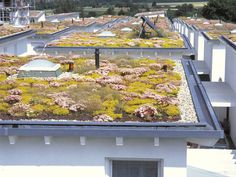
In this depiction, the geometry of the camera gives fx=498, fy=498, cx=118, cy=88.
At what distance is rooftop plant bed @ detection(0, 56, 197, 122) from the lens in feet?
35.3

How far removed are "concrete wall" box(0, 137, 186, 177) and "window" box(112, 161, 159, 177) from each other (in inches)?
6.7

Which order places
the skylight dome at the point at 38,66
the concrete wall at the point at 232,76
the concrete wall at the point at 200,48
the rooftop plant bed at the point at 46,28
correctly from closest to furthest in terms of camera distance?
the skylight dome at the point at 38,66
the concrete wall at the point at 232,76
the rooftop plant bed at the point at 46,28
the concrete wall at the point at 200,48

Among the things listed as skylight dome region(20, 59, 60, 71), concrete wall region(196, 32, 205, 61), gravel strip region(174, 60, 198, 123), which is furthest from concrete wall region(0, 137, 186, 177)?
concrete wall region(196, 32, 205, 61)

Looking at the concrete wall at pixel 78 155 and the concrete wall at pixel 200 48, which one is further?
the concrete wall at pixel 200 48

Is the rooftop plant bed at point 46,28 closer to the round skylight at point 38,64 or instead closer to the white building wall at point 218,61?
the white building wall at point 218,61

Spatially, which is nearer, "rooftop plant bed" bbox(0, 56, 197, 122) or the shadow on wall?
"rooftop plant bed" bbox(0, 56, 197, 122)

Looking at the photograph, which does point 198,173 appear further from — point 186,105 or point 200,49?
point 200,49

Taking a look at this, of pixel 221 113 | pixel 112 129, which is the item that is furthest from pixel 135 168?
pixel 221 113

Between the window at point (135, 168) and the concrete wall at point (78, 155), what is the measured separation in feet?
0.56

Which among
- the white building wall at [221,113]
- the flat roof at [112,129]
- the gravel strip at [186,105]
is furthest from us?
the white building wall at [221,113]

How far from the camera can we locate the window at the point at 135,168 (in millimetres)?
9938

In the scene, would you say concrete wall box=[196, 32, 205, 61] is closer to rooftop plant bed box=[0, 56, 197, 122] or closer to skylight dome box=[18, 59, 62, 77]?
rooftop plant bed box=[0, 56, 197, 122]

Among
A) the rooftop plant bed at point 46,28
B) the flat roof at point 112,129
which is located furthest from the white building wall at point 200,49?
the flat roof at point 112,129

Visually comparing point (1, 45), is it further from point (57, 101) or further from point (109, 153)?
point (109, 153)
